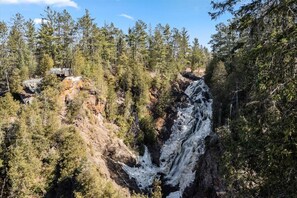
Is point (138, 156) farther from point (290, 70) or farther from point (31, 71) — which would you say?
point (290, 70)

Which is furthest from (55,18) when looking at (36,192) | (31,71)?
(36,192)

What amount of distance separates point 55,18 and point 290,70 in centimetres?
5301

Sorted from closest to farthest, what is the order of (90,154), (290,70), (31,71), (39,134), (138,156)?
(290,70)
(39,134)
(90,154)
(138,156)
(31,71)

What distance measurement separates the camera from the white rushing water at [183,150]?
1567 inches

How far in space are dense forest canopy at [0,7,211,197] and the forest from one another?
0.43 feet

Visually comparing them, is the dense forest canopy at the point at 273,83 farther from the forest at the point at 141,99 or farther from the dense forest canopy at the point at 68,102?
the dense forest canopy at the point at 68,102

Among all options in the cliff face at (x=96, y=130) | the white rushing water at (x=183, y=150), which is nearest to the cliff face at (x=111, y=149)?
the cliff face at (x=96, y=130)

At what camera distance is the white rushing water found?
1567 inches

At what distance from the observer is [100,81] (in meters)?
48.1

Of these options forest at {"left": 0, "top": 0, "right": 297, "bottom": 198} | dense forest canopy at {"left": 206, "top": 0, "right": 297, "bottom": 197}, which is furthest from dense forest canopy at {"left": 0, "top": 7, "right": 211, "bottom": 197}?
dense forest canopy at {"left": 206, "top": 0, "right": 297, "bottom": 197}

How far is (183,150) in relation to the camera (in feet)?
145

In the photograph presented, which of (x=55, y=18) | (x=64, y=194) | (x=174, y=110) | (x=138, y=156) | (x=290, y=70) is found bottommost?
(x=64, y=194)

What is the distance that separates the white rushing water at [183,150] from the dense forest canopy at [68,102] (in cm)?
382

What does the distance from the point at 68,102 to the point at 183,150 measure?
60.8ft
